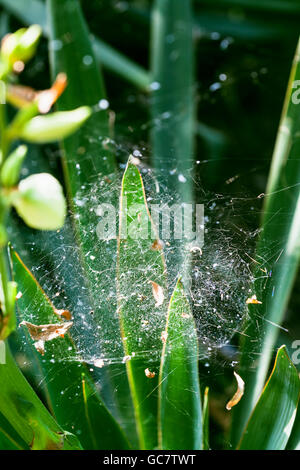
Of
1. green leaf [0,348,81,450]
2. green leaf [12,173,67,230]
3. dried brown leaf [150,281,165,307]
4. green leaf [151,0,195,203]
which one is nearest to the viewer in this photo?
green leaf [12,173,67,230]

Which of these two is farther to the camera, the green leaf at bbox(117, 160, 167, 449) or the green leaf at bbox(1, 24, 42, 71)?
the green leaf at bbox(117, 160, 167, 449)

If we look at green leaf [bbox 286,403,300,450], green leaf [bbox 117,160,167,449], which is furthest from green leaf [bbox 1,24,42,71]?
green leaf [bbox 286,403,300,450]

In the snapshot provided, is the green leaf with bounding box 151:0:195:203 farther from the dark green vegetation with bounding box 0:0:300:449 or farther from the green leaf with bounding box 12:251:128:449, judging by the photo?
the green leaf with bounding box 12:251:128:449

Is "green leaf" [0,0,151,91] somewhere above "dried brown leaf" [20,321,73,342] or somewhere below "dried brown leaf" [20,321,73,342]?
above

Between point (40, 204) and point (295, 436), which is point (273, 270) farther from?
point (40, 204)

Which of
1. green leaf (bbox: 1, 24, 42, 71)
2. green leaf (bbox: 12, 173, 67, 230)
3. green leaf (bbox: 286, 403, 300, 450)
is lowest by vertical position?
green leaf (bbox: 286, 403, 300, 450)

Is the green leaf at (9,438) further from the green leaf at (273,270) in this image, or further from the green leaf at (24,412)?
the green leaf at (273,270)
